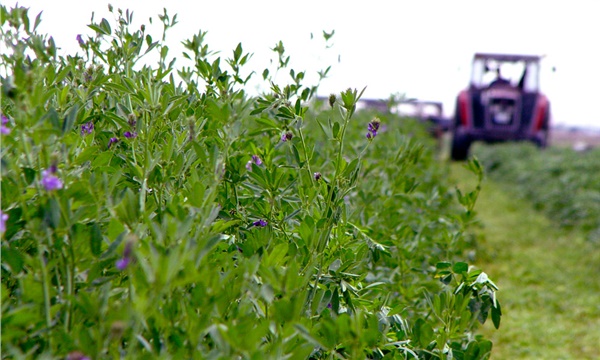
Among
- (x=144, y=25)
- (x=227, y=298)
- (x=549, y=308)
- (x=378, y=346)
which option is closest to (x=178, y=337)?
(x=227, y=298)

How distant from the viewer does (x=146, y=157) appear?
1.34m

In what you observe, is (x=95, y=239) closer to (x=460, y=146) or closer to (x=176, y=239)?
(x=176, y=239)

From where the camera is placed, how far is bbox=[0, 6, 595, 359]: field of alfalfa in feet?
3.29

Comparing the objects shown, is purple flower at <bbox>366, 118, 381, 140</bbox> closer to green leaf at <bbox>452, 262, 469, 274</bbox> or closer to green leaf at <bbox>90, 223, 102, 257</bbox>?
green leaf at <bbox>452, 262, 469, 274</bbox>

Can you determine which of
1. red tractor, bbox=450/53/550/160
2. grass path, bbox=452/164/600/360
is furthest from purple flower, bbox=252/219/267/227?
red tractor, bbox=450/53/550/160

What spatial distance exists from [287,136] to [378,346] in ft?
2.12

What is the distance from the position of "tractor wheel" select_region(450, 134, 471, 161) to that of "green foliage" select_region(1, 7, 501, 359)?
12.9 metres

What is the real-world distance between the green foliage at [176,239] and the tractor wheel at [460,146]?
42.2 feet

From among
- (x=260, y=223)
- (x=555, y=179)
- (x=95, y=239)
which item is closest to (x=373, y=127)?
(x=260, y=223)

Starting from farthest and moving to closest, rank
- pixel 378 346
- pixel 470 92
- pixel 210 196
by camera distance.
→ pixel 470 92
pixel 378 346
pixel 210 196

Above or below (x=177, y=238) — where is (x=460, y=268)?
below

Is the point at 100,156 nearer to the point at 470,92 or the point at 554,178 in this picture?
the point at 554,178

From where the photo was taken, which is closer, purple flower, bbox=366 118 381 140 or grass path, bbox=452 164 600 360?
purple flower, bbox=366 118 381 140

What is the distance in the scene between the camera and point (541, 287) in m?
5.51
